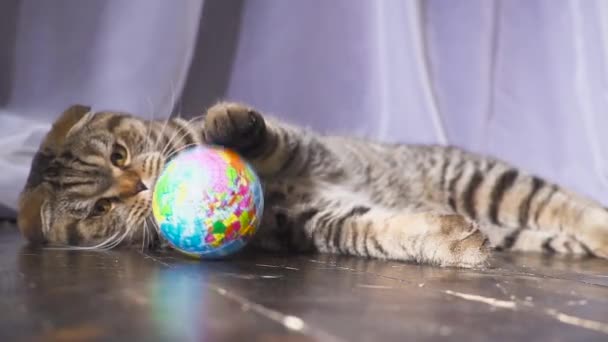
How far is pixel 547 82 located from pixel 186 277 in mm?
1744

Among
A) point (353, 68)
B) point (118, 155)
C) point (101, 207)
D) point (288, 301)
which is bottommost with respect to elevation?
point (288, 301)

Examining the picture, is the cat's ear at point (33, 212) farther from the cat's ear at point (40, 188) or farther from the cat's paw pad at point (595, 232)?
the cat's paw pad at point (595, 232)

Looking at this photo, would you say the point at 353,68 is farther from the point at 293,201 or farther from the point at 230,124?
the point at 230,124

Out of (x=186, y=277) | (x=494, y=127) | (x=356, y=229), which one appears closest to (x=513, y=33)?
(x=494, y=127)

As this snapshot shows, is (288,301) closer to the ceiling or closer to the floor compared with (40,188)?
closer to the floor

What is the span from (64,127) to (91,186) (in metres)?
0.21

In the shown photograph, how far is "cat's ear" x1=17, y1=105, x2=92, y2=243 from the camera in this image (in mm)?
1486

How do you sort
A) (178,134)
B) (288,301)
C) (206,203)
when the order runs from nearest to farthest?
(288,301) → (206,203) → (178,134)

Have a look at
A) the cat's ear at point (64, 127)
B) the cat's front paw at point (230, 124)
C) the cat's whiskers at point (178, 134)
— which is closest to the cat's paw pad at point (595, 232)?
the cat's front paw at point (230, 124)

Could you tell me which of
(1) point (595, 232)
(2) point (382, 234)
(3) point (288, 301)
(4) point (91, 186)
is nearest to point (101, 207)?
(4) point (91, 186)

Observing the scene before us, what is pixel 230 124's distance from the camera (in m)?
1.35

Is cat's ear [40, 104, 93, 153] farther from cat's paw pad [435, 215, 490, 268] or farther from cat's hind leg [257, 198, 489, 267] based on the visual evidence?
cat's paw pad [435, 215, 490, 268]

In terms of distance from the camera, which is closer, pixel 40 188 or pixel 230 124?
pixel 230 124

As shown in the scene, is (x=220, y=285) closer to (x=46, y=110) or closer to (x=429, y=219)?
(x=429, y=219)
